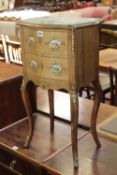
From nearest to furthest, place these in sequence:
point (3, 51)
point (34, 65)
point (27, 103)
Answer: point (34, 65) < point (27, 103) < point (3, 51)

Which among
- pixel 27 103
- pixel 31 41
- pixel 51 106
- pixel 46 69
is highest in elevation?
pixel 31 41

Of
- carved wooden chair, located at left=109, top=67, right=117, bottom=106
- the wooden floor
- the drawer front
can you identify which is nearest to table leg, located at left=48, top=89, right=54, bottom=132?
the wooden floor

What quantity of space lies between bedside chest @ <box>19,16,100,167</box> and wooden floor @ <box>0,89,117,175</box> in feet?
0.31

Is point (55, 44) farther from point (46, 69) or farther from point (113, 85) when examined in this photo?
point (113, 85)

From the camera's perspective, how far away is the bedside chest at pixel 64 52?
1.31 m

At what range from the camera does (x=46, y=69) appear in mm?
1420

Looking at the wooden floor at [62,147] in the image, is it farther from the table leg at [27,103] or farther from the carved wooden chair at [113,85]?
the carved wooden chair at [113,85]

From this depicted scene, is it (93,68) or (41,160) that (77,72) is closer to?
(93,68)

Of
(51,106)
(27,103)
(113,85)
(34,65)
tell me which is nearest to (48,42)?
(34,65)

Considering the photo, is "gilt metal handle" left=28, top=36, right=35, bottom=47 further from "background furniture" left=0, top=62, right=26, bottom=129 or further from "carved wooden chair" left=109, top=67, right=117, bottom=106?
"carved wooden chair" left=109, top=67, right=117, bottom=106

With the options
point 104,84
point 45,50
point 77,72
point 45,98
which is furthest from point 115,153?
point 104,84

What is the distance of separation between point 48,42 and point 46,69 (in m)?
0.14

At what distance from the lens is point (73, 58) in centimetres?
132

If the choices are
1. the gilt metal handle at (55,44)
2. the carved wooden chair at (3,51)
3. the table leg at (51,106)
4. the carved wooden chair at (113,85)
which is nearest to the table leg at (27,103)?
the table leg at (51,106)
